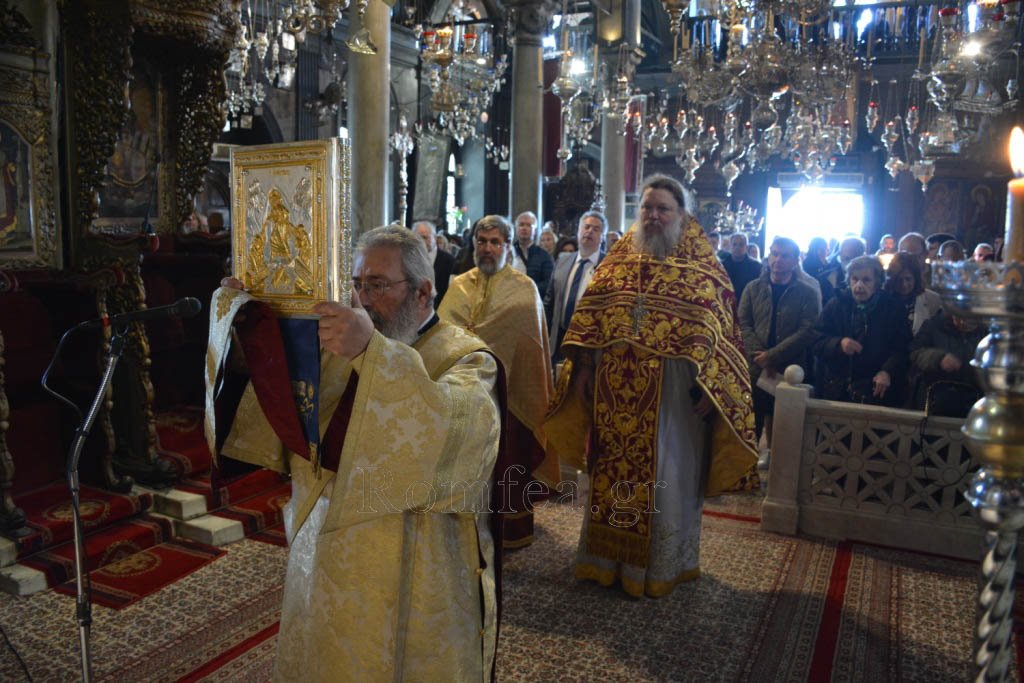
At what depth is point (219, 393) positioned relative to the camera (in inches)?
77.4

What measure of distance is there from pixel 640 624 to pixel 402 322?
7.00 feet

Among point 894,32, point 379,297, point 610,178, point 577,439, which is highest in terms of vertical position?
point 894,32

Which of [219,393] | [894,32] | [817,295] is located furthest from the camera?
[894,32]

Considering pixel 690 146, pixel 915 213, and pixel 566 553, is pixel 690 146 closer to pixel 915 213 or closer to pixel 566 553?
pixel 915 213

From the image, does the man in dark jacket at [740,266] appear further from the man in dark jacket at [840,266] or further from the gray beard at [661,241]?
the gray beard at [661,241]

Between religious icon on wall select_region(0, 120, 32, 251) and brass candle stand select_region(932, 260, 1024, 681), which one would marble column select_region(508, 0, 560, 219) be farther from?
brass candle stand select_region(932, 260, 1024, 681)

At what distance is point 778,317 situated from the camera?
5.80m

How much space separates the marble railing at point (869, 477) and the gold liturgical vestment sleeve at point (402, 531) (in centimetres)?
300

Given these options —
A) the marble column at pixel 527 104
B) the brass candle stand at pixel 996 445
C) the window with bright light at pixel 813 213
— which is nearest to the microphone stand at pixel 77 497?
the brass candle stand at pixel 996 445

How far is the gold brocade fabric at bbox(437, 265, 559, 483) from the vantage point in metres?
4.55

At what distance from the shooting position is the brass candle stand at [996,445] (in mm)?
992

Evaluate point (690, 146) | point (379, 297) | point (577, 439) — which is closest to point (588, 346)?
point (577, 439)

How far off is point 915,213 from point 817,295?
1443 cm

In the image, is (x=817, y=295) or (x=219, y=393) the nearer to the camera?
(x=219, y=393)
